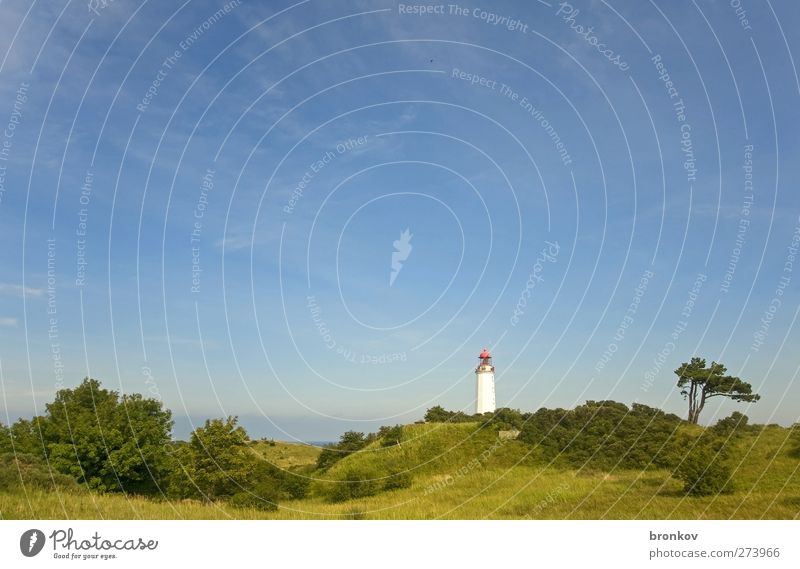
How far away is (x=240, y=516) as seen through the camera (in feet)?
58.6

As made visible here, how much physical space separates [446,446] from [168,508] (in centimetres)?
1932

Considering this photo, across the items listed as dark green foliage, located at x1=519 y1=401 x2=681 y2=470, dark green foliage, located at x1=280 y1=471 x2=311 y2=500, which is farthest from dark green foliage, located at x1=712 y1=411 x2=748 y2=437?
dark green foliage, located at x1=280 y1=471 x2=311 y2=500

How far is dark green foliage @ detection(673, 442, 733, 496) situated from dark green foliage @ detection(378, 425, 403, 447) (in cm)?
1790

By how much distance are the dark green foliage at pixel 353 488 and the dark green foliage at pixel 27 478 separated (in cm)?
1073

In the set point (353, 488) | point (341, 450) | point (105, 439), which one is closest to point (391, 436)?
point (341, 450)

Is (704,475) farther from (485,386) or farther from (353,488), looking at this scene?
(485,386)

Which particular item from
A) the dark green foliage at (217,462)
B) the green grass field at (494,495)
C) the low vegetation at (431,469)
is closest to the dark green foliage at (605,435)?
the low vegetation at (431,469)

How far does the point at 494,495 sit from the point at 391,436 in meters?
13.6

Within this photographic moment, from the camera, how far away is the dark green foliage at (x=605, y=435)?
2656 centimetres

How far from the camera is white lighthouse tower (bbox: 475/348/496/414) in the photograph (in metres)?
58.1

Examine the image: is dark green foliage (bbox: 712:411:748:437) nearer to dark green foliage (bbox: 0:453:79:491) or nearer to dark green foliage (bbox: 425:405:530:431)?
dark green foliage (bbox: 425:405:530:431)

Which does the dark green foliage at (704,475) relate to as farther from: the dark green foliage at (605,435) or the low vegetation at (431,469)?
the dark green foliage at (605,435)
